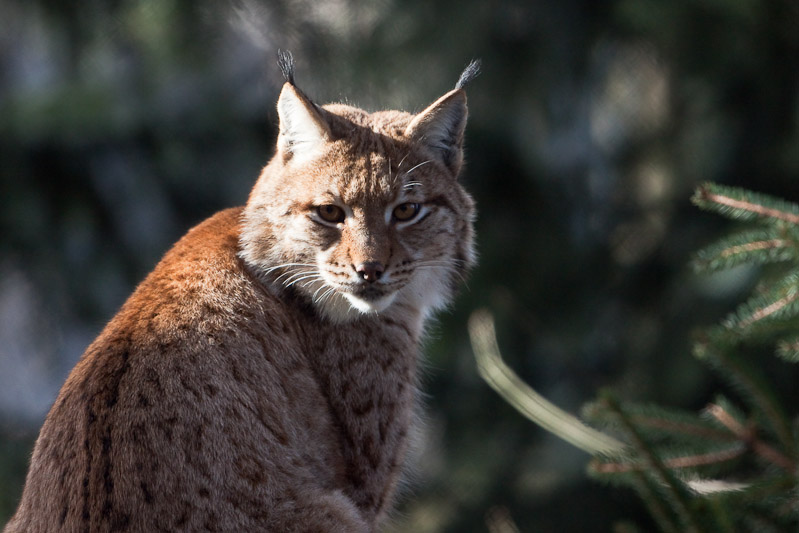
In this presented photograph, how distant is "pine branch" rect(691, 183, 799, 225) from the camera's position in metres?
2.49

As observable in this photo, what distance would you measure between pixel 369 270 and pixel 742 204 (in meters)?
1.33

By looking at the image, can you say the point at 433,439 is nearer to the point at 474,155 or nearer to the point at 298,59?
the point at 474,155

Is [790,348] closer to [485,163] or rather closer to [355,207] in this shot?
[355,207]

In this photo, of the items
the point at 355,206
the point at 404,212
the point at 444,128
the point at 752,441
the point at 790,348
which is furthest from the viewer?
the point at 444,128

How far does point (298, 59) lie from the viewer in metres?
8.80

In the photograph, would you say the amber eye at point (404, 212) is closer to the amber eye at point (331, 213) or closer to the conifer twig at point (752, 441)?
the amber eye at point (331, 213)

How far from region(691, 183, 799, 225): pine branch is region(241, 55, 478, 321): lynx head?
1248 millimetres

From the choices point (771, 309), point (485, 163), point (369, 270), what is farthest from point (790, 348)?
point (485, 163)

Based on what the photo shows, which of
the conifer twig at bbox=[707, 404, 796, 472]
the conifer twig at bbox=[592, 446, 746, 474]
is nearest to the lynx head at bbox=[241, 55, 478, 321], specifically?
the conifer twig at bbox=[592, 446, 746, 474]

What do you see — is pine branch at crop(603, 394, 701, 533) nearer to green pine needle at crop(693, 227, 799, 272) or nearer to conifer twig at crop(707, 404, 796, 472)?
conifer twig at crop(707, 404, 796, 472)

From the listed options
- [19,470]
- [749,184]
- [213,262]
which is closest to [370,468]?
[213,262]

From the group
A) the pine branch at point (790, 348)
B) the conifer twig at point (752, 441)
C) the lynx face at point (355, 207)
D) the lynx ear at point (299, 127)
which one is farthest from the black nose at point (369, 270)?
the pine branch at point (790, 348)

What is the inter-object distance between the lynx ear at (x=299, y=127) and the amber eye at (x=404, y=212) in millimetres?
372

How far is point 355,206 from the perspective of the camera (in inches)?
138
